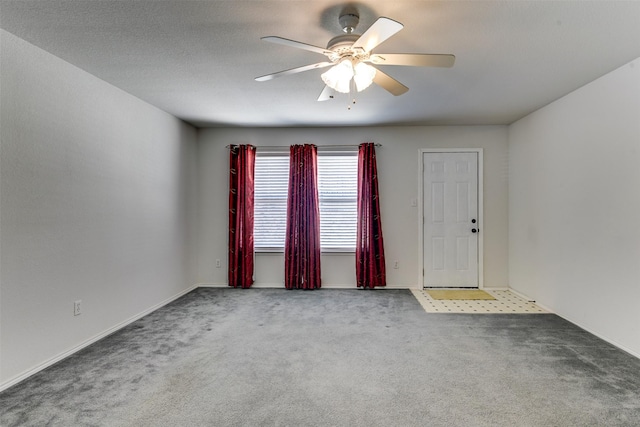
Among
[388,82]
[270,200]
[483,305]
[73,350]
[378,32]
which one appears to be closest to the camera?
[378,32]

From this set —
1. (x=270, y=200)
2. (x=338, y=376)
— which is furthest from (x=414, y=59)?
(x=270, y=200)

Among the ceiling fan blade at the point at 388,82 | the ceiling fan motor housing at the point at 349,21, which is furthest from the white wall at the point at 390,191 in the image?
the ceiling fan motor housing at the point at 349,21

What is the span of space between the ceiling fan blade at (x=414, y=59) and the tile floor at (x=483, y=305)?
2.74 meters

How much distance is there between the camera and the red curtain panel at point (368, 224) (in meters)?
4.55

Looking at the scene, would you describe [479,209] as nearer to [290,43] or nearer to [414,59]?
[414,59]

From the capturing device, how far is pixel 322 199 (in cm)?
473

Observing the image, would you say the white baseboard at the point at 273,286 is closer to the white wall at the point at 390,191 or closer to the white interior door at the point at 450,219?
the white wall at the point at 390,191

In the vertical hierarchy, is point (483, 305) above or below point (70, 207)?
below

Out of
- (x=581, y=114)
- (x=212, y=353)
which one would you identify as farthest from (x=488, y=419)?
(x=581, y=114)

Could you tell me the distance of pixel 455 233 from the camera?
462 centimetres

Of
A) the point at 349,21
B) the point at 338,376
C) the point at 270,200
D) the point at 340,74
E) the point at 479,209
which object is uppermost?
the point at 349,21

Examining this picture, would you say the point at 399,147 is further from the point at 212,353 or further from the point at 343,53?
the point at 212,353

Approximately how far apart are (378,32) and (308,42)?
0.80 m

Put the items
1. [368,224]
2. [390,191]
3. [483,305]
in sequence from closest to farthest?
[483,305], [368,224], [390,191]
